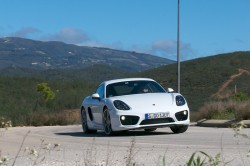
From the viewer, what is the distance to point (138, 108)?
15.1m

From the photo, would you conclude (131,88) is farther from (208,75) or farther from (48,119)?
(208,75)

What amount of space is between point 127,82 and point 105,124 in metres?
1.24

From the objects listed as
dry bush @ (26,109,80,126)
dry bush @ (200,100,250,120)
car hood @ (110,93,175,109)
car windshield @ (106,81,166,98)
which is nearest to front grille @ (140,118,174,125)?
car hood @ (110,93,175,109)

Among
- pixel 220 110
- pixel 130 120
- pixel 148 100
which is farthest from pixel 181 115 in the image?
pixel 220 110

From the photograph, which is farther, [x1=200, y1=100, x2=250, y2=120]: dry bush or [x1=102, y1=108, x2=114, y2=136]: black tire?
[x1=200, y1=100, x2=250, y2=120]: dry bush

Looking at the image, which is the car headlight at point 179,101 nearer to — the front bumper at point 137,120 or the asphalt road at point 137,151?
the front bumper at point 137,120

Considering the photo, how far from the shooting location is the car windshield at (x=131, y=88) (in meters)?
16.4

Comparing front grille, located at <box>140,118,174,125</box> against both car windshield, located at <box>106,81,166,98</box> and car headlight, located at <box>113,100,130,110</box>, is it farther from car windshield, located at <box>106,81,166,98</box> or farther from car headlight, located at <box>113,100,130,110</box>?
car windshield, located at <box>106,81,166,98</box>

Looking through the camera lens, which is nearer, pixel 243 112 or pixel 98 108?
pixel 98 108

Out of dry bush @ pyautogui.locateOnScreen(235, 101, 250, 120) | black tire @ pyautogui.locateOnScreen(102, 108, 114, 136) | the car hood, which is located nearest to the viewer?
the car hood

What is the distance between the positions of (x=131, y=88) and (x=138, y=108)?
151cm

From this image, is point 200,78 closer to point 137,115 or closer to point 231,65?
point 231,65

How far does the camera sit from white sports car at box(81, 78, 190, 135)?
596 inches

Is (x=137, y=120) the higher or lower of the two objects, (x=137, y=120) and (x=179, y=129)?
the higher
